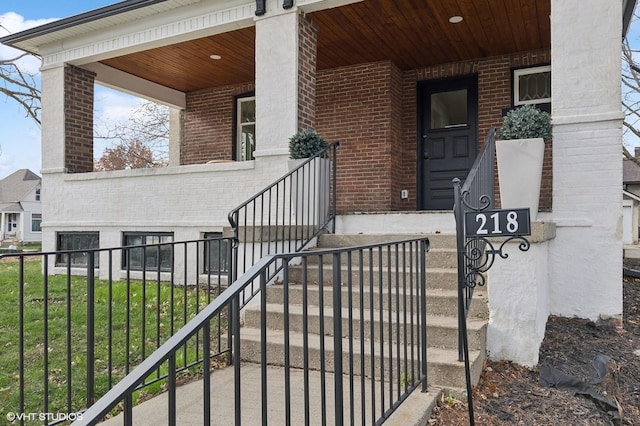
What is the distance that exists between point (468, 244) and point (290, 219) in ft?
6.32

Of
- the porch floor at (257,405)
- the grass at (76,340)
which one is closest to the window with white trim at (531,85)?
the grass at (76,340)

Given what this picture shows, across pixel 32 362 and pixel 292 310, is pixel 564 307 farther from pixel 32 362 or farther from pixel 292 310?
pixel 32 362

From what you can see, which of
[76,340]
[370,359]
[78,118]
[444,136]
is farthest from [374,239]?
[78,118]

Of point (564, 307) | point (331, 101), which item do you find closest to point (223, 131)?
point (331, 101)

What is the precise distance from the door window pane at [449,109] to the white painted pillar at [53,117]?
602 cm

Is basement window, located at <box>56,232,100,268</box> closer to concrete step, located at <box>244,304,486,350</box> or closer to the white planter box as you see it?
concrete step, located at <box>244,304,486,350</box>

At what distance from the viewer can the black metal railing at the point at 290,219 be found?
4.23 m

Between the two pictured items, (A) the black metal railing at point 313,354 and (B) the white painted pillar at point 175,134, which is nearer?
(A) the black metal railing at point 313,354

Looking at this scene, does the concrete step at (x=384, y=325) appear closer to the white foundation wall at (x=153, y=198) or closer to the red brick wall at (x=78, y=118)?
the white foundation wall at (x=153, y=198)

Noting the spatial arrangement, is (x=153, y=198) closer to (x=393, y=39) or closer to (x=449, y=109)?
(x=393, y=39)

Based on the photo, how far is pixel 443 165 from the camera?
25.1 feet

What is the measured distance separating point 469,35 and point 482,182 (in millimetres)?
3322

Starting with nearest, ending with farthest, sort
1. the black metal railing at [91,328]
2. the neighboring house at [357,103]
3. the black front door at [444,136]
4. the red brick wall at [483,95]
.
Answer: the black metal railing at [91,328], the neighboring house at [357,103], the red brick wall at [483,95], the black front door at [444,136]

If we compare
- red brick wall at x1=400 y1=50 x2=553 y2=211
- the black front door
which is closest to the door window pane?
the black front door
